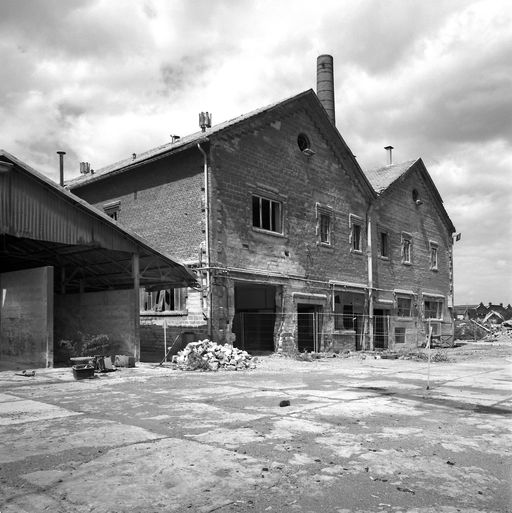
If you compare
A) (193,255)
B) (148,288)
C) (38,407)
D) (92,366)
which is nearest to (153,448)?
(38,407)

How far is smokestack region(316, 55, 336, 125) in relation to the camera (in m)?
30.6

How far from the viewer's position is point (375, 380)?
41.9 ft

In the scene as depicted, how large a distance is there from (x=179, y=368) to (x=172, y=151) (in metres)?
8.02

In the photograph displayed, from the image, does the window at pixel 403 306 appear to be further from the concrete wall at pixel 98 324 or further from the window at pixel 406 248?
the concrete wall at pixel 98 324

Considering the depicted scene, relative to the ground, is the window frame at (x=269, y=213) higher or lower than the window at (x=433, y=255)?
higher

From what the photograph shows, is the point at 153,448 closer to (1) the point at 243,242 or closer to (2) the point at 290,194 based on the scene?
(1) the point at 243,242

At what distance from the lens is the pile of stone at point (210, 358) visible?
15.2 metres

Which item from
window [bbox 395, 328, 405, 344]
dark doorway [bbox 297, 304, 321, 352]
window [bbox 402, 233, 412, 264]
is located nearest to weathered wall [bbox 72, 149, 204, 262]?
dark doorway [bbox 297, 304, 321, 352]

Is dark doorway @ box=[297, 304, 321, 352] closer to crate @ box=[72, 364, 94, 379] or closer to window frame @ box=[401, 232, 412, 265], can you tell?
window frame @ box=[401, 232, 412, 265]

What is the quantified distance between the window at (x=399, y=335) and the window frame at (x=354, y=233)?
5536mm

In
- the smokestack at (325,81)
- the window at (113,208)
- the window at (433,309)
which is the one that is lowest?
the window at (433,309)

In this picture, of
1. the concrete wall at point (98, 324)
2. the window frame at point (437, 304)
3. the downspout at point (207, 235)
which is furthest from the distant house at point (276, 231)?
the concrete wall at point (98, 324)

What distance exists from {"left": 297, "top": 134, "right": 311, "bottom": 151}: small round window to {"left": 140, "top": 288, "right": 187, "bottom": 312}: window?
8.55 m

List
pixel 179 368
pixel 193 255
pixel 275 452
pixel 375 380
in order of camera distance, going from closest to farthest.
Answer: pixel 275 452
pixel 375 380
pixel 179 368
pixel 193 255
